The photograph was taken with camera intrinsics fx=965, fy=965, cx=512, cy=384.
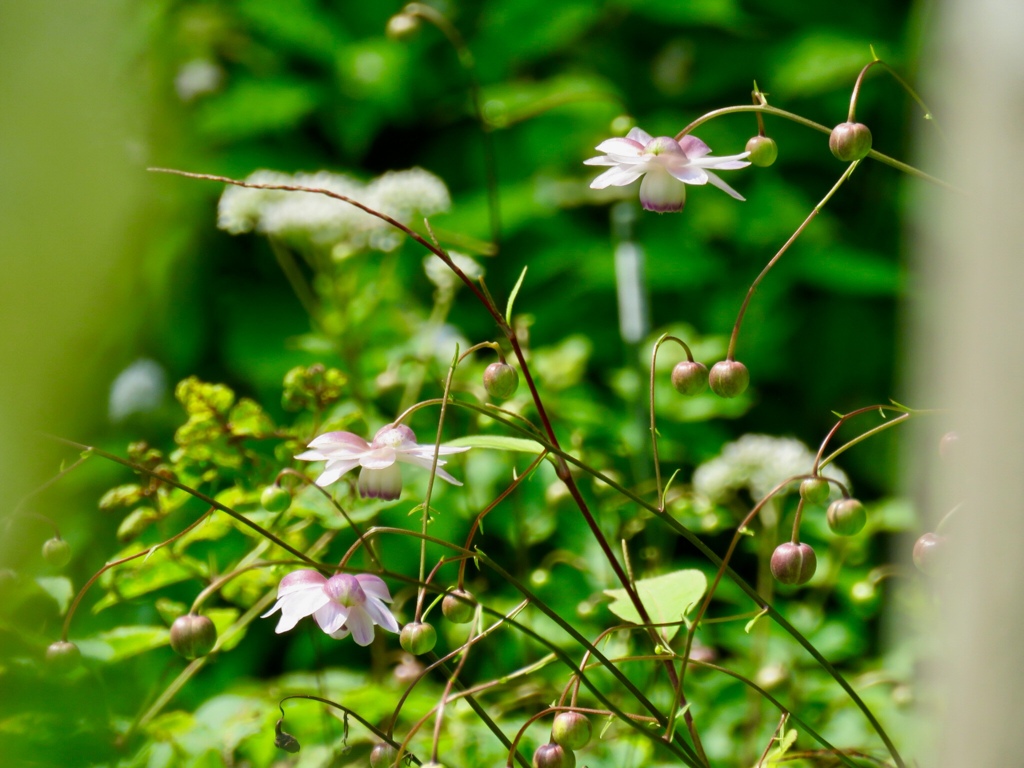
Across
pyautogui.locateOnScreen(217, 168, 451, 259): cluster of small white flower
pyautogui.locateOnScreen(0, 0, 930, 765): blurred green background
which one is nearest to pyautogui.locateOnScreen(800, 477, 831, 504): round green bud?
pyautogui.locateOnScreen(217, 168, 451, 259): cluster of small white flower

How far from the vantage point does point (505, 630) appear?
880 mm

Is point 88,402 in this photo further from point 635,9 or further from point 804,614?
point 635,9

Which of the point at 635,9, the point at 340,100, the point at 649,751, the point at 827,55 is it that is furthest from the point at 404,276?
the point at 649,751

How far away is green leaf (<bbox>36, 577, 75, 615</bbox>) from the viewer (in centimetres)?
51

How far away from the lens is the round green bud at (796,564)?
0.41 meters

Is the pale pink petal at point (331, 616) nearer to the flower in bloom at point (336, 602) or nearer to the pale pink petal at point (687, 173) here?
the flower in bloom at point (336, 602)

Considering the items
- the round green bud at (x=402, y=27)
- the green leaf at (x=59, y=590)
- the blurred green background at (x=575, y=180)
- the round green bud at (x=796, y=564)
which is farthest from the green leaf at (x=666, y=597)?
the blurred green background at (x=575, y=180)

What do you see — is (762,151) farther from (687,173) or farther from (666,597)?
(666,597)

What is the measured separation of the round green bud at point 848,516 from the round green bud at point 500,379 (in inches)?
6.0

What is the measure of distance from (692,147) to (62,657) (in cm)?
34

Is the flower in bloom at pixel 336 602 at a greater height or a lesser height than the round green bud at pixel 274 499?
greater

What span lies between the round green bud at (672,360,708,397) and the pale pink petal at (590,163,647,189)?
0.28 feet

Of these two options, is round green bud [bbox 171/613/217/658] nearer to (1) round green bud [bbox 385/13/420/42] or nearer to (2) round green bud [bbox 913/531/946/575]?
(2) round green bud [bbox 913/531/946/575]

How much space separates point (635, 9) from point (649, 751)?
123 cm
